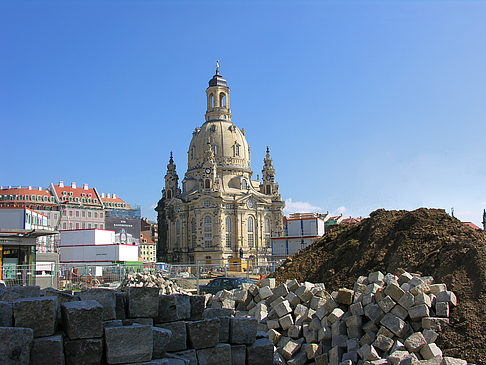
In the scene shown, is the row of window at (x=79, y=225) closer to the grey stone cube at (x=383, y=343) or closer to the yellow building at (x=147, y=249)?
the yellow building at (x=147, y=249)

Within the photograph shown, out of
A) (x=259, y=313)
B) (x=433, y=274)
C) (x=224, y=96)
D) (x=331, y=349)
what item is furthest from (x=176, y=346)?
(x=224, y=96)

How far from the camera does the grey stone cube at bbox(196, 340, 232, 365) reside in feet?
27.5

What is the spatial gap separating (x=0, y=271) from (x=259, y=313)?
48.1 ft

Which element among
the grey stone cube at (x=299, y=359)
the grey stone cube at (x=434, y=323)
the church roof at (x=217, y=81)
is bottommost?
the grey stone cube at (x=299, y=359)

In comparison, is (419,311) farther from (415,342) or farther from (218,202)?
(218,202)

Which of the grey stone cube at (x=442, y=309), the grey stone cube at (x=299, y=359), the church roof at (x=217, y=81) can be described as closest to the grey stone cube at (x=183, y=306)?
the grey stone cube at (x=299, y=359)

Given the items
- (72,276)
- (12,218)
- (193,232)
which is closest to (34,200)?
(193,232)

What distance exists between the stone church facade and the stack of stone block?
49.9 meters

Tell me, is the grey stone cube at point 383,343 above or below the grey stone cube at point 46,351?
below

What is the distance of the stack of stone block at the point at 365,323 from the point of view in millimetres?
10555

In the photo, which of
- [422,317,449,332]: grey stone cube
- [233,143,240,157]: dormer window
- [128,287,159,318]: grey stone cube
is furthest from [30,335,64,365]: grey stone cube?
[233,143,240,157]: dormer window

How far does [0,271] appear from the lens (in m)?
22.1

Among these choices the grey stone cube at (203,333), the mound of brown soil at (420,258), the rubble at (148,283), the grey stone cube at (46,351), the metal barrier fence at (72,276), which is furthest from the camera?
the rubble at (148,283)

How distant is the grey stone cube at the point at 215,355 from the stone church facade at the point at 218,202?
54171mm
